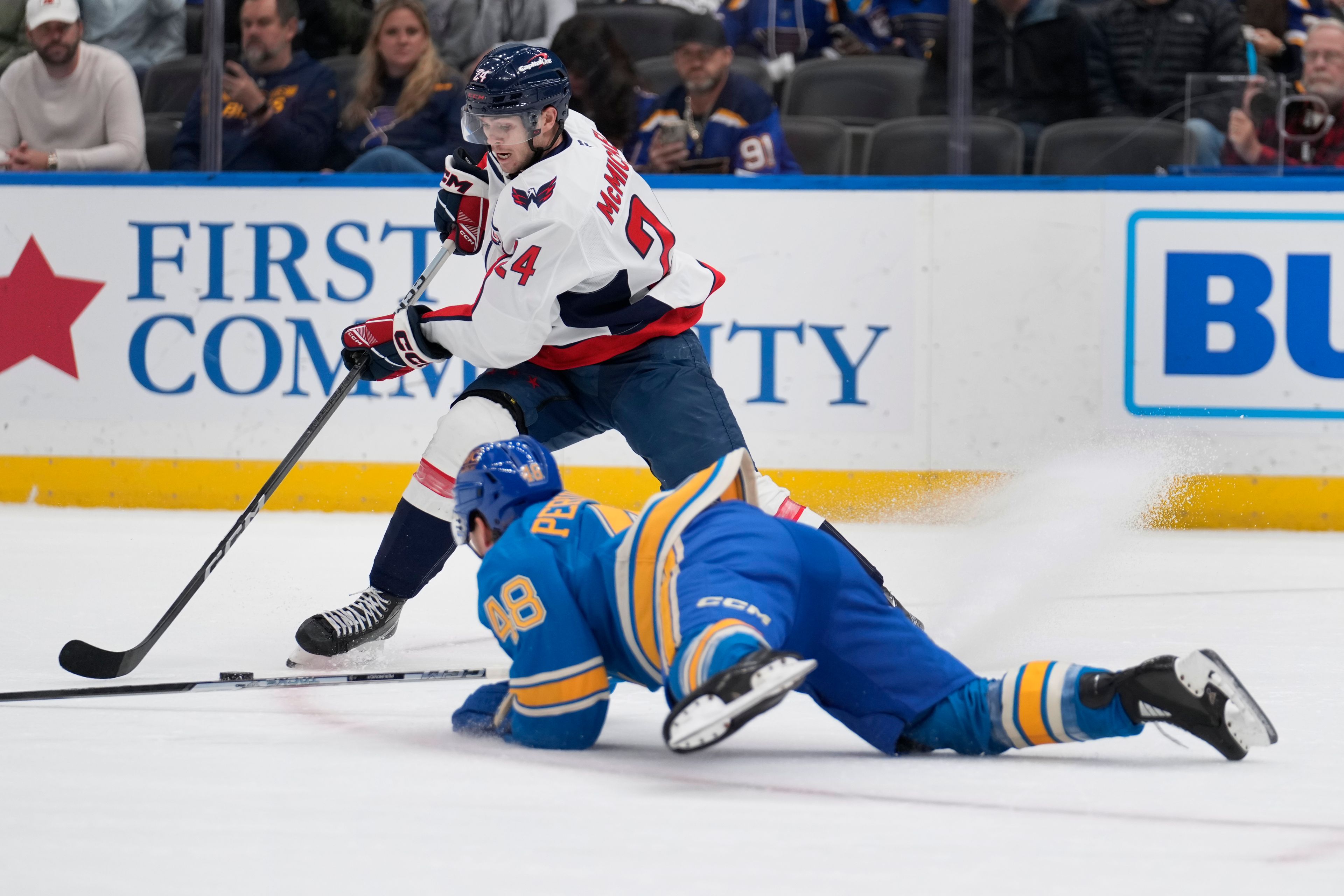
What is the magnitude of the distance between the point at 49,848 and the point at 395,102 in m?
4.03

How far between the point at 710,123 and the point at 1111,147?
1248 millimetres

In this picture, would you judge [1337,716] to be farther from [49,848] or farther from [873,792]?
[49,848]

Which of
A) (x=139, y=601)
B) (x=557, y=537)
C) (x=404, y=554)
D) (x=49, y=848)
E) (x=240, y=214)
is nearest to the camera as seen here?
(x=49, y=848)

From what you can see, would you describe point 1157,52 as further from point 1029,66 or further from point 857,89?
point 857,89

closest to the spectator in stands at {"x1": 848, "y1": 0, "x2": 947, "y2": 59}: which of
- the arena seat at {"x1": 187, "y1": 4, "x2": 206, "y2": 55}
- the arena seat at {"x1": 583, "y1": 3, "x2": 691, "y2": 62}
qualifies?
the arena seat at {"x1": 583, "y1": 3, "x2": 691, "y2": 62}

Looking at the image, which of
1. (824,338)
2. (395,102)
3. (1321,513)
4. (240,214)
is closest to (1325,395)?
(1321,513)

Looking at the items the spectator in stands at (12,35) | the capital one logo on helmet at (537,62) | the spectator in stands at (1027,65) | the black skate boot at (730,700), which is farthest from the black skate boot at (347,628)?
the spectator in stands at (12,35)

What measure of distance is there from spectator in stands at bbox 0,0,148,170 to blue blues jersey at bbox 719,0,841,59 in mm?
1985

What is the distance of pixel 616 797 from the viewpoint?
80.0 inches

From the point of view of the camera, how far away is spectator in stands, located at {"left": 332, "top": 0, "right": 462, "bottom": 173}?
17.9 feet

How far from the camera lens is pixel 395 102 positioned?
5504 mm

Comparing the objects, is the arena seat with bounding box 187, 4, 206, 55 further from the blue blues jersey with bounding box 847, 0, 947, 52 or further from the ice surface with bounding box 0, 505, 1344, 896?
the ice surface with bounding box 0, 505, 1344, 896

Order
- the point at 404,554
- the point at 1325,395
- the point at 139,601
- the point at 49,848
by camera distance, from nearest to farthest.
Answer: the point at 49,848 < the point at 404,554 < the point at 139,601 < the point at 1325,395

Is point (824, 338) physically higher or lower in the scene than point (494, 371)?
lower
